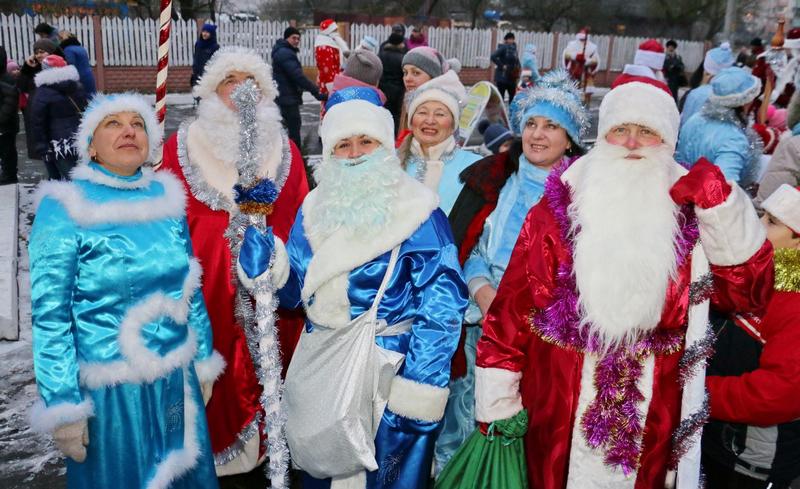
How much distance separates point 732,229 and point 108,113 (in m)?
2.27

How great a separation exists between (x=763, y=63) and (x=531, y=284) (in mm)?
8351

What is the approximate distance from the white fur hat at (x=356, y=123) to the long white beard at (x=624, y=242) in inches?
33.1

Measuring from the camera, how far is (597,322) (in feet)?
7.08

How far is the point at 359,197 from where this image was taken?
101 inches

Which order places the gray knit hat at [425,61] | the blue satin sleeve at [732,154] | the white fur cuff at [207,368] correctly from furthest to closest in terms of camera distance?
the blue satin sleeve at [732,154] < the gray knit hat at [425,61] < the white fur cuff at [207,368]

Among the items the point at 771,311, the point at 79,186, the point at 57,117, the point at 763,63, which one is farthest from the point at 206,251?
the point at 763,63

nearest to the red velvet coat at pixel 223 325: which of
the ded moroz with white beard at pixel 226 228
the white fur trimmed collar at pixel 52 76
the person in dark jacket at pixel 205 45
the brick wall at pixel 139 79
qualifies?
the ded moroz with white beard at pixel 226 228

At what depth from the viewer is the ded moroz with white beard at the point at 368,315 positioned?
2.42 m

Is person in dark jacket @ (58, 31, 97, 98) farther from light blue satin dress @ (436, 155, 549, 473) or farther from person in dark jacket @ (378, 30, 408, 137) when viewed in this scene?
light blue satin dress @ (436, 155, 549, 473)

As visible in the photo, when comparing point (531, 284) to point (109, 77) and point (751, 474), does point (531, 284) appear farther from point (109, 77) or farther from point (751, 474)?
point (109, 77)

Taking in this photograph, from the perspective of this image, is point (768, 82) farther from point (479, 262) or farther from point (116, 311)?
point (116, 311)

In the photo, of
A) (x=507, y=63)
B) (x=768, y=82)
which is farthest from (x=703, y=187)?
(x=507, y=63)

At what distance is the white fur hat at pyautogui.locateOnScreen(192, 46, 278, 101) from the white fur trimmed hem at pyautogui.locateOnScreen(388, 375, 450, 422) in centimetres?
209

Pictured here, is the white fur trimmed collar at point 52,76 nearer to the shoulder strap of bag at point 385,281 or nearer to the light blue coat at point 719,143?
the shoulder strap of bag at point 385,281
